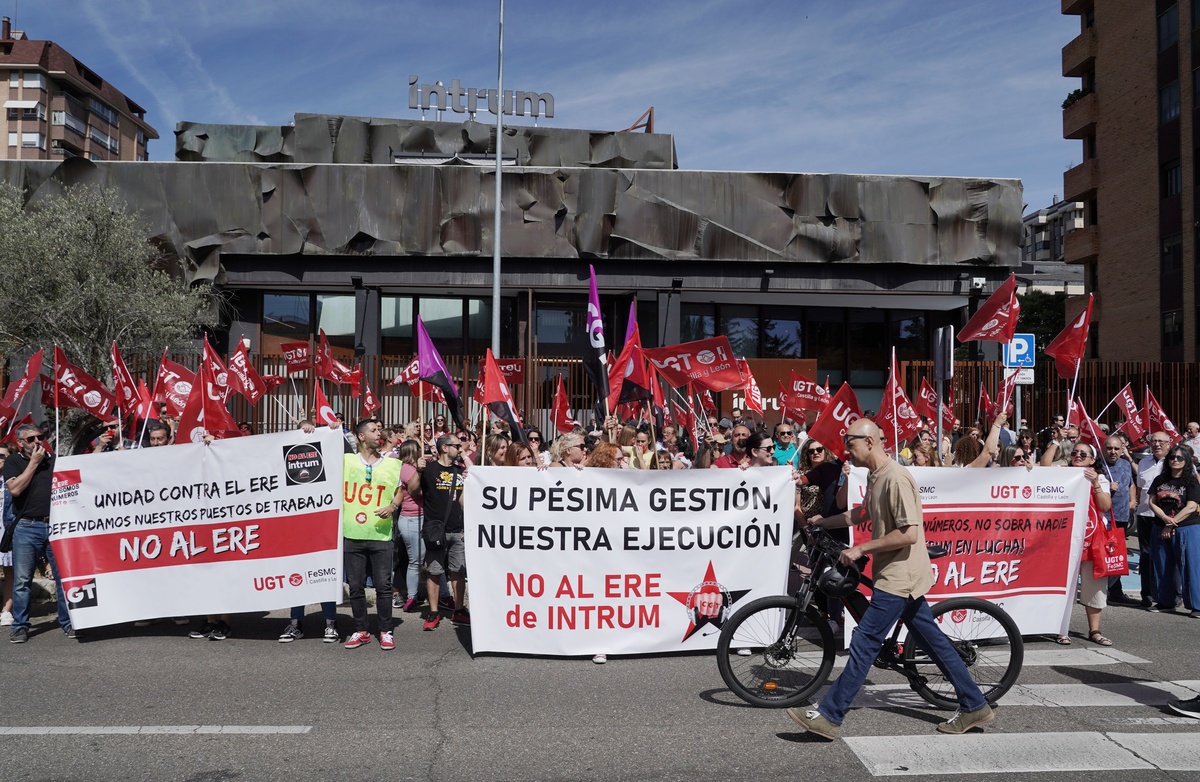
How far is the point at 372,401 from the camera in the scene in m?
18.8

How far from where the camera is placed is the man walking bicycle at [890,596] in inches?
211

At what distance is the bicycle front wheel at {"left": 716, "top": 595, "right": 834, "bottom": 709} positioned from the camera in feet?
19.8

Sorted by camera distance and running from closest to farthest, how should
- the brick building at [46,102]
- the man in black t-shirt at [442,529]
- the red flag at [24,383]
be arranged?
the man in black t-shirt at [442,529] < the red flag at [24,383] < the brick building at [46,102]

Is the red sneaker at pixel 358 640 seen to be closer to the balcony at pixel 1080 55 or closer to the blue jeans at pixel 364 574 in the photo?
the blue jeans at pixel 364 574

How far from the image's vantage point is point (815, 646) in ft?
20.0

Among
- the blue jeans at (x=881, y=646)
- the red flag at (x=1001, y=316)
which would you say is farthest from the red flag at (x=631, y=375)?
the blue jeans at (x=881, y=646)

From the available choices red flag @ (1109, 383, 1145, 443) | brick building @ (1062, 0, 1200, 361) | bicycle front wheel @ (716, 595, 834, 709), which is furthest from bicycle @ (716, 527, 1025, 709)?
brick building @ (1062, 0, 1200, 361)

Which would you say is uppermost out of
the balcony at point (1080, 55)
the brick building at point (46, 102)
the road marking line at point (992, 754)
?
the brick building at point (46, 102)

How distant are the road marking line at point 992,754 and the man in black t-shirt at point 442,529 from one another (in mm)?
4239

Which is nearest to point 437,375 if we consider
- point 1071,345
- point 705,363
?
point 705,363

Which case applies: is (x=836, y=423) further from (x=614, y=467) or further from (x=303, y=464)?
(x=303, y=464)

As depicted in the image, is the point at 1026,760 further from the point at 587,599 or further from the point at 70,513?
the point at 70,513

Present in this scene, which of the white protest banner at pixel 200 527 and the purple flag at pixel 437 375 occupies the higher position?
the purple flag at pixel 437 375

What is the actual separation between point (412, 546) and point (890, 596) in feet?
17.4
